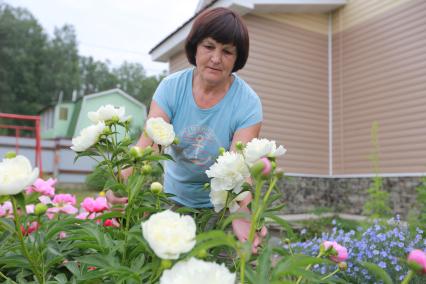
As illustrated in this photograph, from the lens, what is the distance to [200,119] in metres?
1.76

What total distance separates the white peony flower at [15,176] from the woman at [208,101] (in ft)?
2.62

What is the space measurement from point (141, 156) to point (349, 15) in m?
7.56

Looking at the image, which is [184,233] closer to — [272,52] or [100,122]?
[100,122]

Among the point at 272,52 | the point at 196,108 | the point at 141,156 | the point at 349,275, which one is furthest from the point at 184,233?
the point at 272,52

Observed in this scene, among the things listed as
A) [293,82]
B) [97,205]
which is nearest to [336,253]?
[97,205]

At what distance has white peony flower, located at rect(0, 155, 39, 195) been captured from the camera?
760mm

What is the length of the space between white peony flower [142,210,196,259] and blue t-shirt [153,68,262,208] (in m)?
1.03

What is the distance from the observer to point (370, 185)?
6.83m

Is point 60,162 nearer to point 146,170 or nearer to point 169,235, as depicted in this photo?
point 146,170

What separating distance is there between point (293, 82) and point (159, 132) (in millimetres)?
6736

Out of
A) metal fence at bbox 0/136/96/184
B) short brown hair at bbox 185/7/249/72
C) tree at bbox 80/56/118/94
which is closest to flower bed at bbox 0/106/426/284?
short brown hair at bbox 185/7/249/72

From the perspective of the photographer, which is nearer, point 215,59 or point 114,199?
point 114,199

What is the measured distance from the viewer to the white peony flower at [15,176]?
76 centimetres

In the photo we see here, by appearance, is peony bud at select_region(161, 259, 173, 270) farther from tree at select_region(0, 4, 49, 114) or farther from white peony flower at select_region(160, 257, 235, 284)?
tree at select_region(0, 4, 49, 114)
